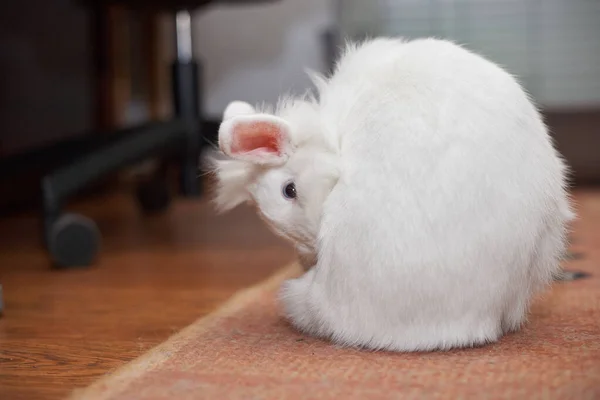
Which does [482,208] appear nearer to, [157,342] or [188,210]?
[157,342]

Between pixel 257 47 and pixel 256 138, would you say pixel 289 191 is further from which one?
pixel 257 47

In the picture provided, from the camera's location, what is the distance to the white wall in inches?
126

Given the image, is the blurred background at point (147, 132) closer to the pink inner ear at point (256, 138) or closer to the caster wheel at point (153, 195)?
the caster wheel at point (153, 195)

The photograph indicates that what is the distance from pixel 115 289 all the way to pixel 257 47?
2.05 m

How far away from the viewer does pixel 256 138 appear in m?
0.90

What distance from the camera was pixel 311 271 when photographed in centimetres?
91

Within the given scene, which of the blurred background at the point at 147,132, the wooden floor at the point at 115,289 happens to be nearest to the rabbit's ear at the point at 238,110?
the blurred background at the point at 147,132

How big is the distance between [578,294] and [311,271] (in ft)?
1.45

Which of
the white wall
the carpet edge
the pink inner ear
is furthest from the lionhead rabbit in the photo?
the white wall

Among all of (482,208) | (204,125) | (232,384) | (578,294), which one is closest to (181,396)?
(232,384)

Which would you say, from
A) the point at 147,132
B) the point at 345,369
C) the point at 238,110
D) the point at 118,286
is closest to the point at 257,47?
the point at 147,132

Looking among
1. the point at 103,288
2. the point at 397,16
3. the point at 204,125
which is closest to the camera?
the point at 103,288

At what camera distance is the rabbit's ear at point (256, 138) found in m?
0.88

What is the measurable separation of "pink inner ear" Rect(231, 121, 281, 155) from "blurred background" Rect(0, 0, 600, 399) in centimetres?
26
